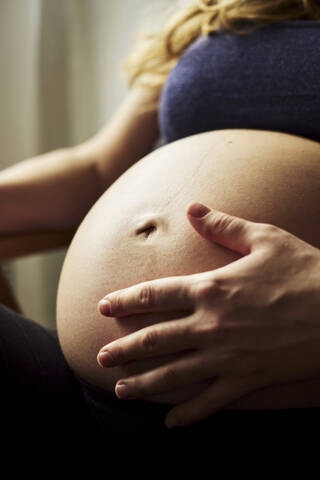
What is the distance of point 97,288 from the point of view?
1.81ft

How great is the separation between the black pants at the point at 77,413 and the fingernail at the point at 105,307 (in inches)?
4.1

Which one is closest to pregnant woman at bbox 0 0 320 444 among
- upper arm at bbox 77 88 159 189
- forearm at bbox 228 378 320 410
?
forearm at bbox 228 378 320 410

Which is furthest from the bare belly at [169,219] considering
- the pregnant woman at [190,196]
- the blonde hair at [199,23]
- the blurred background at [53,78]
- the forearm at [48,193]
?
the blurred background at [53,78]

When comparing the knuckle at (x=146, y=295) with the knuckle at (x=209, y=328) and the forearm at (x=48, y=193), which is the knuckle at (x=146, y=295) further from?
the forearm at (x=48, y=193)

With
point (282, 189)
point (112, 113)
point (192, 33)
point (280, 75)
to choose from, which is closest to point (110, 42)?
point (112, 113)

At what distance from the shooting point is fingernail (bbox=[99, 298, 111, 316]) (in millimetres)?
492

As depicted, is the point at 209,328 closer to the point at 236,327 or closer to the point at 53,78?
the point at 236,327

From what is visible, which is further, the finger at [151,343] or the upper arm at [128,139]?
the upper arm at [128,139]

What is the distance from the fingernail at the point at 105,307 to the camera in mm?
492

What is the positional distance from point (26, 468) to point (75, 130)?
4.56ft

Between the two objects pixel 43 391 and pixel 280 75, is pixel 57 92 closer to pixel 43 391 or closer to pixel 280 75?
pixel 280 75

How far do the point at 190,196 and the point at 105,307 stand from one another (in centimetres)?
17

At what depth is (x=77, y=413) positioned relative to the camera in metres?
0.59

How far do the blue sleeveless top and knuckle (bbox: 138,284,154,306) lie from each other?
0.34 meters
